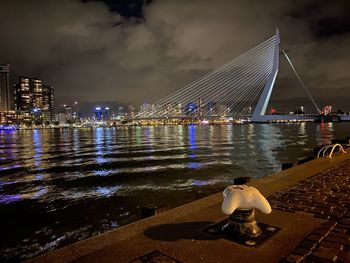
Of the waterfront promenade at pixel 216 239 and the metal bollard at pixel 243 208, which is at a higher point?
the metal bollard at pixel 243 208

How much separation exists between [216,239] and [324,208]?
2.68 meters

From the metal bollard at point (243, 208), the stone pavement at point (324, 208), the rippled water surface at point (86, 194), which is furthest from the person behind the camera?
the rippled water surface at point (86, 194)

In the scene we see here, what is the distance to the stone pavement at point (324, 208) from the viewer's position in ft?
13.8

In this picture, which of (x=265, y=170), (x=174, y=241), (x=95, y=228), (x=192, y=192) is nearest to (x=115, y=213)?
(x=95, y=228)

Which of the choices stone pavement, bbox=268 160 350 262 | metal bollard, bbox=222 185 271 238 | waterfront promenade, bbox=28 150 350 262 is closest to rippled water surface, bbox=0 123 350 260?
waterfront promenade, bbox=28 150 350 262

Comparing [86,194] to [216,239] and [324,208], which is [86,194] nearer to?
[216,239]

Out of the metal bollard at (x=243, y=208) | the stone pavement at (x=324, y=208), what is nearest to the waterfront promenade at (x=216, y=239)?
the stone pavement at (x=324, y=208)

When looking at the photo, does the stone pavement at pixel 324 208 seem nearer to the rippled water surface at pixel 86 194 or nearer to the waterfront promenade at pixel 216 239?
the waterfront promenade at pixel 216 239

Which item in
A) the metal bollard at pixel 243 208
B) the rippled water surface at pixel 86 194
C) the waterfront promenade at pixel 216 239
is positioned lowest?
the rippled water surface at pixel 86 194

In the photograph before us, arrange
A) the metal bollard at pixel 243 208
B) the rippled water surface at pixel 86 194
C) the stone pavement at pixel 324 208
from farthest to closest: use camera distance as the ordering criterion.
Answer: the rippled water surface at pixel 86 194, the metal bollard at pixel 243 208, the stone pavement at pixel 324 208

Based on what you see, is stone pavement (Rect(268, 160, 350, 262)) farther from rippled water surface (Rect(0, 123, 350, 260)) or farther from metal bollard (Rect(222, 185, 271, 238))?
rippled water surface (Rect(0, 123, 350, 260))

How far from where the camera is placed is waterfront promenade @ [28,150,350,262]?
13.8ft

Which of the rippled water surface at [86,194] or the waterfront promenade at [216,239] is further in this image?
the rippled water surface at [86,194]

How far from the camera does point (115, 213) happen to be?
967cm
